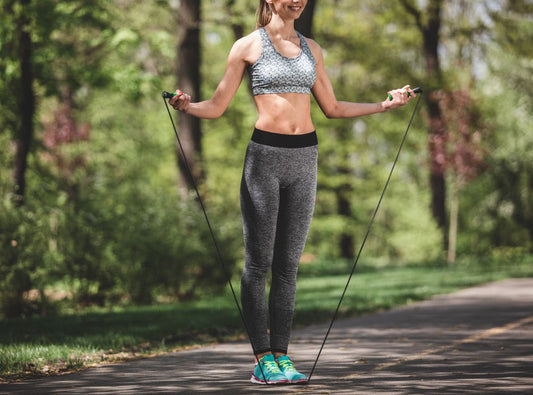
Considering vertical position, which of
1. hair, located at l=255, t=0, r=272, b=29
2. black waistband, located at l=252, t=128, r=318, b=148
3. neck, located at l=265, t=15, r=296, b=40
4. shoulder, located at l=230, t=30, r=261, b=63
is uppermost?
hair, located at l=255, t=0, r=272, b=29

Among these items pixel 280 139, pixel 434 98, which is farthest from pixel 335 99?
pixel 434 98

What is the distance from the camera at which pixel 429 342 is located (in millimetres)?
7711

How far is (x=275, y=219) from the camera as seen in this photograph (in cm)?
555

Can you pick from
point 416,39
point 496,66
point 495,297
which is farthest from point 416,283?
point 496,66

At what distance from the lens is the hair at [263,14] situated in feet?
18.9

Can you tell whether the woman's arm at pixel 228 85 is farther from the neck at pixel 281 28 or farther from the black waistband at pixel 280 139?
the black waistband at pixel 280 139

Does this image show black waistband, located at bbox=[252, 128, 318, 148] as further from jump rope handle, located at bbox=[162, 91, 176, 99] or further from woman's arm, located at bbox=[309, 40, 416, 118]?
jump rope handle, located at bbox=[162, 91, 176, 99]

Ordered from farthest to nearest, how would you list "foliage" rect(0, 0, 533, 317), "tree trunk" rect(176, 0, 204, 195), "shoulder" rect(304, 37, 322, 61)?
"tree trunk" rect(176, 0, 204, 195)
"foliage" rect(0, 0, 533, 317)
"shoulder" rect(304, 37, 322, 61)

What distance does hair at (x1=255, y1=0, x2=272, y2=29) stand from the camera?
5750mm

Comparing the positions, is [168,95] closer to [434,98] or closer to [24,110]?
[24,110]

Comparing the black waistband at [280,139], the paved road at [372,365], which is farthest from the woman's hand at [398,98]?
Answer: the paved road at [372,365]

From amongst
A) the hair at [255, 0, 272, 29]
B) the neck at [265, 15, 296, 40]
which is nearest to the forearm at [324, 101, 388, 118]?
the neck at [265, 15, 296, 40]

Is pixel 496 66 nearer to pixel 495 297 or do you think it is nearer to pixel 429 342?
pixel 495 297

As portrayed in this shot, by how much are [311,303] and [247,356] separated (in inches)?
215
